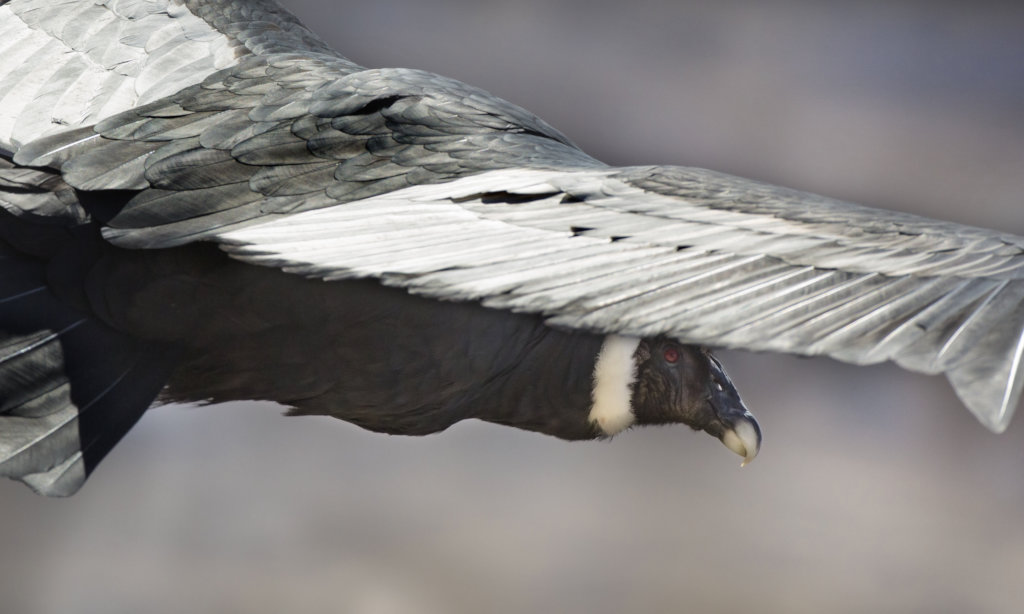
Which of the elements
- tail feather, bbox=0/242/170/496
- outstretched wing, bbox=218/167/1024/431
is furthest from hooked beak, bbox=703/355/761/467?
tail feather, bbox=0/242/170/496

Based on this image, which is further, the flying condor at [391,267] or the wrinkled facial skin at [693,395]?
the wrinkled facial skin at [693,395]

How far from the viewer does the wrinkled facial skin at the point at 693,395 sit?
5.53ft

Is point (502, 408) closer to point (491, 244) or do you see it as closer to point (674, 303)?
point (491, 244)

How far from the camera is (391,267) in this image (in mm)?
1115

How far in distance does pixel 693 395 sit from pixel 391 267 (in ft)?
2.42

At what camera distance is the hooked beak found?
1.68 metres

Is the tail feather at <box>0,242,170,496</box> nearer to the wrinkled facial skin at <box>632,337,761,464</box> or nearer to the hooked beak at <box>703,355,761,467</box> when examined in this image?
the wrinkled facial skin at <box>632,337,761,464</box>

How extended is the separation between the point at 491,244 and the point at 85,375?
62 cm

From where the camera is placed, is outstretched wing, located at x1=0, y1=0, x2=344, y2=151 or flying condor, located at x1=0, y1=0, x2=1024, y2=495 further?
outstretched wing, located at x1=0, y1=0, x2=344, y2=151

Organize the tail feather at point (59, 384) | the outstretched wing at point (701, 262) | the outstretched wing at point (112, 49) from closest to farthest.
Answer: the outstretched wing at point (701, 262)
the tail feather at point (59, 384)
the outstretched wing at point (112, 49)

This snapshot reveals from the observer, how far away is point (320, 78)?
1657 mm

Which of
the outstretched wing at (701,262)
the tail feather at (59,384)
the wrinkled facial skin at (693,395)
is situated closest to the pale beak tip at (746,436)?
the wrinkled facial skin at (693,395)

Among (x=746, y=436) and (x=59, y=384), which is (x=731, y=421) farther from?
(x=59, y=384)

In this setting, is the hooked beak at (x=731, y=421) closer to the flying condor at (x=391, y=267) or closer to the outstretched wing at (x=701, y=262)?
the flying condor at (x=391, y=267)
